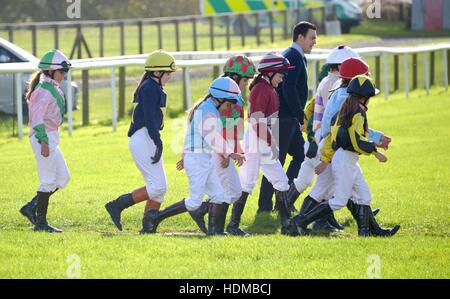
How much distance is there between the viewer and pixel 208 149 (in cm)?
1129

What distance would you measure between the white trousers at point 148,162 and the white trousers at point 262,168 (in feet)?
2.88

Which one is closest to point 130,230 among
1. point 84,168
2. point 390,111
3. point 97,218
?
point 97,218

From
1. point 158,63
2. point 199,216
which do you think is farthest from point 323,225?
point 158,63

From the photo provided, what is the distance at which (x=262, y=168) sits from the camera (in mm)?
11789

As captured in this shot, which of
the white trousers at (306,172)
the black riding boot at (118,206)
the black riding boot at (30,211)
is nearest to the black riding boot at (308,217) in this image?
the white trousers at (306,172)

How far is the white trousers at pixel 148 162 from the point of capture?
37.6 feet

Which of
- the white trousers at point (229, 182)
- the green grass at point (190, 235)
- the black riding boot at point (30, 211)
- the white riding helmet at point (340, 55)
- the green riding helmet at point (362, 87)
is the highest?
the white riding helmet at point (340, 55)

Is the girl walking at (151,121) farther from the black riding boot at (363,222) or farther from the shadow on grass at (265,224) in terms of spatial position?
the black riding boot at (363,222)

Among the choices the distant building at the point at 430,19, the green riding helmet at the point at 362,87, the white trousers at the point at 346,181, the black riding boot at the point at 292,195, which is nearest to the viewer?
the green riding helmet at the point at 362,87

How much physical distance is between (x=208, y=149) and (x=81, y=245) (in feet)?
5.75

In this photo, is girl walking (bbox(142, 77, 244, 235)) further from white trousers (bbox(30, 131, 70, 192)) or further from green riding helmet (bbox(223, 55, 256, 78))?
white trousers (bbox(30, 131, 70, 192))

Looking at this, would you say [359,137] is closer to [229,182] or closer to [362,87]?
[362,87]

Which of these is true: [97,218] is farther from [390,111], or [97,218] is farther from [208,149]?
[390,111]
